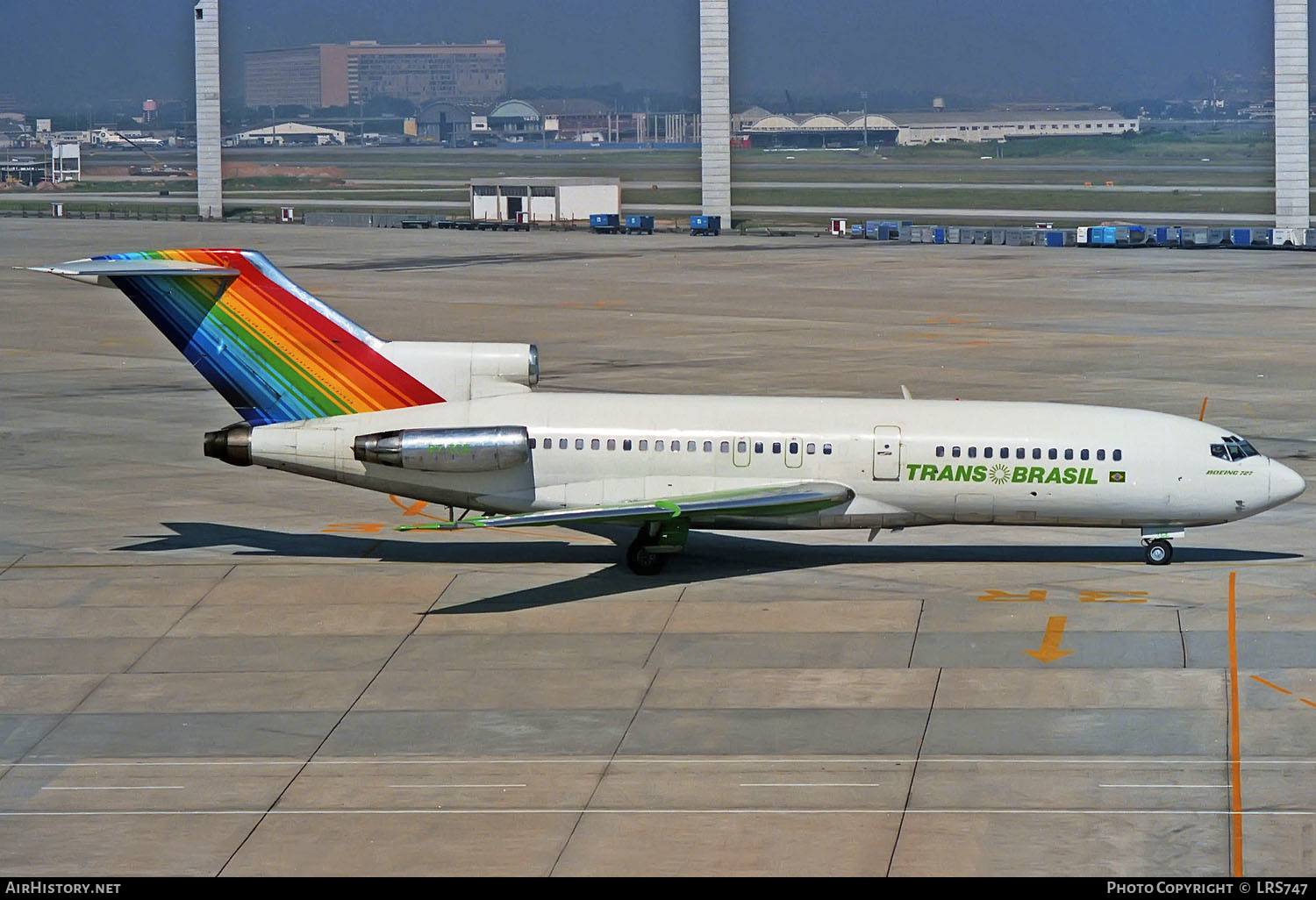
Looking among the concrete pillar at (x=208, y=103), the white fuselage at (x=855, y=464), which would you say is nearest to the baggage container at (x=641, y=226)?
the concrete pillar at (x=208, y=103)

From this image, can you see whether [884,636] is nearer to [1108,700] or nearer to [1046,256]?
[1108,700]

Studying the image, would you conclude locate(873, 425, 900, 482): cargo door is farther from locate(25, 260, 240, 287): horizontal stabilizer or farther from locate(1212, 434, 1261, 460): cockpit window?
locate(25, 260, 240, 287): horizontal stabilizer

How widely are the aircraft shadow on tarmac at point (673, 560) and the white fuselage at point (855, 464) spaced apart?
144 centimetres

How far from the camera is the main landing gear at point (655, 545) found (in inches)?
1271

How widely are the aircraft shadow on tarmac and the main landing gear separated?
237 millimetres

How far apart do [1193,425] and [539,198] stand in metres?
112

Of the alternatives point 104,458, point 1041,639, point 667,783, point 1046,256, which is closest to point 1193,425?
point 1041,639

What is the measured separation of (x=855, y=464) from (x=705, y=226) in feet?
322

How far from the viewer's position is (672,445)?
3259cm

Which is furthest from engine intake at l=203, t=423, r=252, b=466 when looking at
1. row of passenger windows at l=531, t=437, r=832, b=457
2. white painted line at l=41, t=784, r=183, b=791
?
white painted line at l=41, t=784, r=183, b=791

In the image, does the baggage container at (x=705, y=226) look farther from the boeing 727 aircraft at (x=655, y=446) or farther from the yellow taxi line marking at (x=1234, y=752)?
the yellow taxi line marking at (x=1234, y=752)

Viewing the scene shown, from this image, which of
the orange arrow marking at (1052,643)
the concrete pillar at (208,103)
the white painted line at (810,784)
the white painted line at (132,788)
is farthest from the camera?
the concrete pillar at (208,103)

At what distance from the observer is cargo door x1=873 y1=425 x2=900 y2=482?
32.4 m

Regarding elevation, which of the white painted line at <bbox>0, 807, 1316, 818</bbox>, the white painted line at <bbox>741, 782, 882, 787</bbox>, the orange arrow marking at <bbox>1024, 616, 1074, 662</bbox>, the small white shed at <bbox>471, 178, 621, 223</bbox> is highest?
the small white shed at <bbox>471, 178, 621, 223</bbox>
